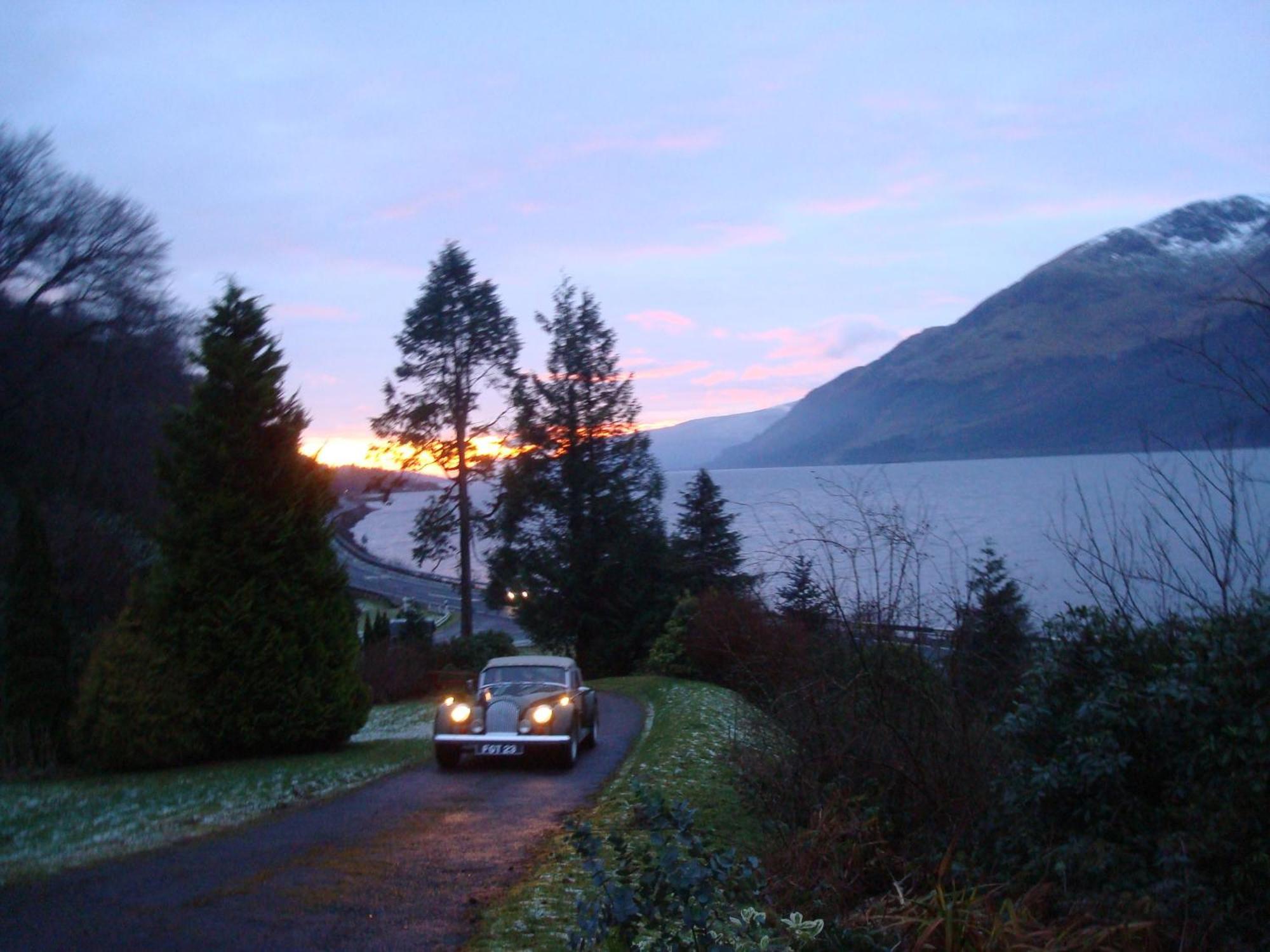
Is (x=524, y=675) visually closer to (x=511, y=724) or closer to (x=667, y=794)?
(x=511, y=724)

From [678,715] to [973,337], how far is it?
24506 mm

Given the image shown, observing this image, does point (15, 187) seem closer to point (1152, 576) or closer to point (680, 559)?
point (680, 559)

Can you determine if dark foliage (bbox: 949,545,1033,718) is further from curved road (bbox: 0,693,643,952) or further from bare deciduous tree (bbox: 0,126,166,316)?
bare deciduous tree (bbox: 0,126,166,316)

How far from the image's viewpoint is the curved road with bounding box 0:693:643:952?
6.41 metres

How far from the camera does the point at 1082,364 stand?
73.7ft

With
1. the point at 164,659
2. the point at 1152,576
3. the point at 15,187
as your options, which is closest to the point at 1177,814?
the point at 1152,576

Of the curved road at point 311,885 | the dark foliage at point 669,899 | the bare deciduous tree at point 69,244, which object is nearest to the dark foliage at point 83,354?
the bare deciduous tree at point 69,244

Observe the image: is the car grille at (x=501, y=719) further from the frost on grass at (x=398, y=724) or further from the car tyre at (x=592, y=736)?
the frost on grass at (x=398, y=724)

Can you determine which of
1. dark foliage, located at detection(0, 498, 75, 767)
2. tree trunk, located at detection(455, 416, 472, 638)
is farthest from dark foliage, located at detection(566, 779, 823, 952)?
tree trunk, located at detection(455, 416, 472, 638)

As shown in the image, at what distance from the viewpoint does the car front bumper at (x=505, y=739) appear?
14023 mm

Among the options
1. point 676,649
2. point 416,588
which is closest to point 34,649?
point 676,649

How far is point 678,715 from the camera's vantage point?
61.6 feet

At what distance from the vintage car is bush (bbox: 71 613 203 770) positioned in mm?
3619

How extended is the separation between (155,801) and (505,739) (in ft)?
13.9
